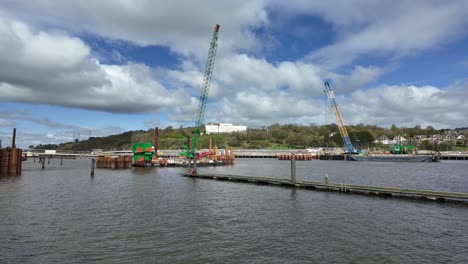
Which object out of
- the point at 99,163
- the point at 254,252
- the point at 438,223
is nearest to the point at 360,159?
the point at 99,163

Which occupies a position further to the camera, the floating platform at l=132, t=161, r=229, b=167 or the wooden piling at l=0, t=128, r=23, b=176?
the floating platform at l=132, t=161, r=229, b=167

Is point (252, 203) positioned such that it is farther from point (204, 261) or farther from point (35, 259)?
point (35, 259)

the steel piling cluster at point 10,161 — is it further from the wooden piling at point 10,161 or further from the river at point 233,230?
the river at point 233,230

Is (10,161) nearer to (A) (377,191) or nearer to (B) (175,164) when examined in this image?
(B) (175,164)

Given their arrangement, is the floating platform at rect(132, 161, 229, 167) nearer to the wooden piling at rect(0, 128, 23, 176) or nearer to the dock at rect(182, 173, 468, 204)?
the wooden piling at rect(0, 128, 23, 176)

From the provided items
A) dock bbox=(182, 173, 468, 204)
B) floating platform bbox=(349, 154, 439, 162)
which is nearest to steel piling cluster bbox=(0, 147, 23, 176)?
dock bbox=(182, 173, 468, 204)

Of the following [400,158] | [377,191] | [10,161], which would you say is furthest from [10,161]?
[400,158]

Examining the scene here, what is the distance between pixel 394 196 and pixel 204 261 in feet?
92.3

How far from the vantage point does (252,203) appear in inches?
1353

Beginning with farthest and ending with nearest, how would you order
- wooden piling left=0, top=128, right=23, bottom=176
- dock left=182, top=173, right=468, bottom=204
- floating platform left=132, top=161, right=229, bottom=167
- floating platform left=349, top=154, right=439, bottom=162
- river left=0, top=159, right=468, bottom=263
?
floating platform left=349, top=154, right=439, bottom=162 → floating platform left=132, top=161, right=229, bottom=167 → wooden piling left=0, top=128, right=23, bottom=176 → dock left=182, top=173, right=468, bottom=204 → river left=0, top=159, right=468, bottom=263


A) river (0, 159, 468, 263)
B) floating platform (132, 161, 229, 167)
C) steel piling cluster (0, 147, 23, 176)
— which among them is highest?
steel piling cluster (0, 147, 23, 176)

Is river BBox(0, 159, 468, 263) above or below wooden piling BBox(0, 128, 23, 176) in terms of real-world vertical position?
below

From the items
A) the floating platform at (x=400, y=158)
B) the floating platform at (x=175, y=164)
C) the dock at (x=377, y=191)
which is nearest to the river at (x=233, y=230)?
the dock at (x=377, y=191)

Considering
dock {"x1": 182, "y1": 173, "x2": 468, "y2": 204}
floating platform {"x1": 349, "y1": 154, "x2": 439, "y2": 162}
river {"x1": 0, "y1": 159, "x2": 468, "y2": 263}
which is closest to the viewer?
river {"x1": 0, "y1": 159, "x2": 468, "y2": 263}
